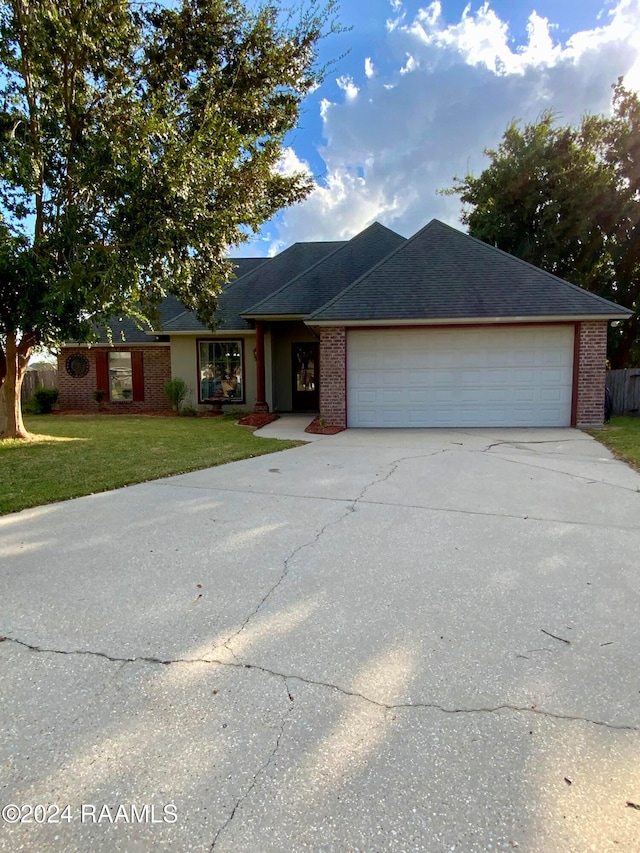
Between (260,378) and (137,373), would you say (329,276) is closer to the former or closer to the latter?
(260,378)

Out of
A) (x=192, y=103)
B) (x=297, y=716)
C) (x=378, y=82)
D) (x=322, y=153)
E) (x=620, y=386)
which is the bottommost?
(x=297, y=716)

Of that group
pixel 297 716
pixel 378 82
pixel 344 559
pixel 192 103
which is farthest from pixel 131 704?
pixel 378 82

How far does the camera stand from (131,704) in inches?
79.5

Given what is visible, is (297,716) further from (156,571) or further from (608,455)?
(608,455)

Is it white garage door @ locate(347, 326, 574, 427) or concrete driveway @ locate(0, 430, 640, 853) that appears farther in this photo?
white garage door @ locate(347, 326, 574, 427)

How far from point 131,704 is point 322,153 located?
16183mm

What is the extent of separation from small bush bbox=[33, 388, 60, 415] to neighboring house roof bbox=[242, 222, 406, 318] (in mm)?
7975

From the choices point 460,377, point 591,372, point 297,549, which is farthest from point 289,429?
point 297,549

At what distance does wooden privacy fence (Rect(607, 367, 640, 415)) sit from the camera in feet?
44.6

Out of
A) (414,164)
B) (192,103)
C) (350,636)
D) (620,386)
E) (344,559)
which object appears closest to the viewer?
(350,636)

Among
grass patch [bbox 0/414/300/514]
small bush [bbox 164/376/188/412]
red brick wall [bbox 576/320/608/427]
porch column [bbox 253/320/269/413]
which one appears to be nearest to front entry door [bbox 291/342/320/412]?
porch column [bbox 253/320/269/413]

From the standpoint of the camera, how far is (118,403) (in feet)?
55.1

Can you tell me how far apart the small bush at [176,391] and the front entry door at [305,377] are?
3762 mm

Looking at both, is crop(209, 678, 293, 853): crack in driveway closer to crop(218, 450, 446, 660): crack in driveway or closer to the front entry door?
crop(218, 450, 446, 660): crack in driveway
